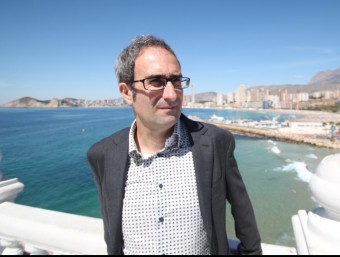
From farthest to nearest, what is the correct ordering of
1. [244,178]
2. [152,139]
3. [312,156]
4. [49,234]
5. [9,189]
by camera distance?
[312,156] < [244,178] < [9,189] < [49,234] < [152,139]

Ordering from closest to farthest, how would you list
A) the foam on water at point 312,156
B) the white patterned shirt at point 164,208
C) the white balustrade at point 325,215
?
the white balustrade at point 325,215, the white patterned shirt at point 164,208, the foam on water at point 312,156

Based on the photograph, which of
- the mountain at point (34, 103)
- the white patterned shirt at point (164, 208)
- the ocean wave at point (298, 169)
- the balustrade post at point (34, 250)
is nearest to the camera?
the white patterned shirt at point (164, 208)

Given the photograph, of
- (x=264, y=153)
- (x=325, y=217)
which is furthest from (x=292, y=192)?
(x=325, y=217)

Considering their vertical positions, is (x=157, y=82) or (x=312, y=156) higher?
(x=157, y=82)

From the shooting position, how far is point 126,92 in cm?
148

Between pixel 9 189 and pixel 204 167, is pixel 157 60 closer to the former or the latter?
pixel 204 167

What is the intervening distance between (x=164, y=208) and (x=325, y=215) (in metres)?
0.76

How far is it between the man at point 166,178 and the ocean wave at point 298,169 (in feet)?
66.2

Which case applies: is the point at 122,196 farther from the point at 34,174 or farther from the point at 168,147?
the point at 34,174

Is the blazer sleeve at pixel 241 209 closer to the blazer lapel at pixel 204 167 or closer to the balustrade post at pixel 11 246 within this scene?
the blazer lapel at pixel 204 167

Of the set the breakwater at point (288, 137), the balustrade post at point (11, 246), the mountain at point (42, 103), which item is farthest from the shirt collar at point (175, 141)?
the mountain at point (42, 103)

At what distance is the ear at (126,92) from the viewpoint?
4.73 feet

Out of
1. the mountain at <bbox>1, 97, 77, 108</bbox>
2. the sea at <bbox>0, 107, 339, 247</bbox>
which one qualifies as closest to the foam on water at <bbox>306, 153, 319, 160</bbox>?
the sea at <bbox>0, 107, 339, 247</bbox>

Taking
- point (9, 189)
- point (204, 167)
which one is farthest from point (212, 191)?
point (9, 189)
